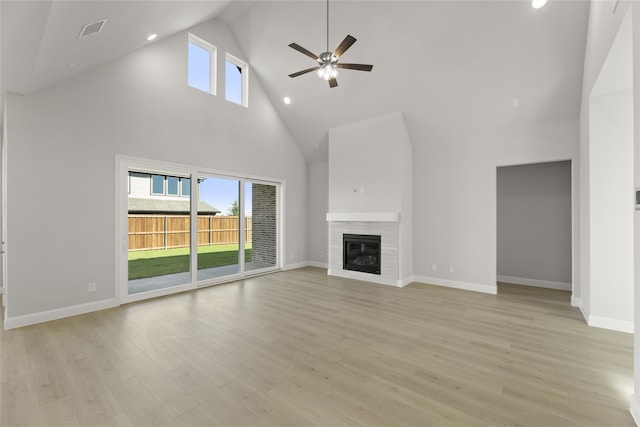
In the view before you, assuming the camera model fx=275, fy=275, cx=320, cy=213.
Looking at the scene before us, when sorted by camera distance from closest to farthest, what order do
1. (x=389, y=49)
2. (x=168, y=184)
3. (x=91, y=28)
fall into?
(x=91, y=28) → (x=389, y=49) → (x=168, y=184)

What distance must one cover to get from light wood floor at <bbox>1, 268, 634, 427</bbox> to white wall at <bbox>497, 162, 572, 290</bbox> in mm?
1464

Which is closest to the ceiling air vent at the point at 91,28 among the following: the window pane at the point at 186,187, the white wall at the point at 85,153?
the white wall at the point at 85,153

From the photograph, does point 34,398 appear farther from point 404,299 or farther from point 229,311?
point 404,299

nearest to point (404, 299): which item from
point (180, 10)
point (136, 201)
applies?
point (136, 201)

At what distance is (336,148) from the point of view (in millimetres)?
6363

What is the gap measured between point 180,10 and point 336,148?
3.72 meters

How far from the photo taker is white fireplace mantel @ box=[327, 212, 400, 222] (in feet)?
17.7

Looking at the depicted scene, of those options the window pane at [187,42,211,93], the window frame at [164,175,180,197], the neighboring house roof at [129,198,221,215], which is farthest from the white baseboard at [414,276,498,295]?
the window pane at [187,42,211,93]

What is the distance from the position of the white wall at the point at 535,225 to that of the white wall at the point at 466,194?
99 cm

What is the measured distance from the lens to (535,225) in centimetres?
540

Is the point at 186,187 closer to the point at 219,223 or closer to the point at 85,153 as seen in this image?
the point at 219,223

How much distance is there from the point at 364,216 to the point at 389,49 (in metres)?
3.05

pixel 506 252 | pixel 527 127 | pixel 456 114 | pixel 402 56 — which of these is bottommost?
pixel 506 252

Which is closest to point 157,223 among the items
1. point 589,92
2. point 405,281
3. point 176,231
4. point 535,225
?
point 176,231
